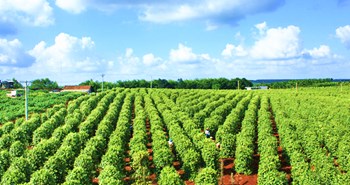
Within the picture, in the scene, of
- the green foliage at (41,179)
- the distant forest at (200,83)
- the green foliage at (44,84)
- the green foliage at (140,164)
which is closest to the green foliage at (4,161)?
the green foliage at (41,179)

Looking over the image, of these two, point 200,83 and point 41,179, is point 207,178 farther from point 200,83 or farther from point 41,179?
point 200,83

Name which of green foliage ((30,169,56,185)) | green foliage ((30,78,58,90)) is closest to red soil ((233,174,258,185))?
green foliage ((30,169,56,185))

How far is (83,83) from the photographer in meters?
119

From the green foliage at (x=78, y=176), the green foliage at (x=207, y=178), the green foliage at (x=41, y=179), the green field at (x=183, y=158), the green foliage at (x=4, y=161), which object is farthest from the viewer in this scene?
the green foliage at (x=4, y=161)

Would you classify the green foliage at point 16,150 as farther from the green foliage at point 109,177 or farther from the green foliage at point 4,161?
the green foliage at point 109,177

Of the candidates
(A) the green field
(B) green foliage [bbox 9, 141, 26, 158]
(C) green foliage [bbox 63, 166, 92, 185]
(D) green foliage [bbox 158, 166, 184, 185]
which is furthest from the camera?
(B) green foliage [bbox 9, 141, 26, 158]

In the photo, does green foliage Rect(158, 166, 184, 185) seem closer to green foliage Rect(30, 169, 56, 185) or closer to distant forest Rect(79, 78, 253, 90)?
green foliage Rect(30, 169, 56, 185)

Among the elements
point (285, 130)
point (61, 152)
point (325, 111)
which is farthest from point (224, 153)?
point (325, 111)

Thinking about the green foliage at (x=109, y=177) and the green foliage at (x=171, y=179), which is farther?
the green foliage at (x=171, y=179)

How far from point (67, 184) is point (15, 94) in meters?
77.6

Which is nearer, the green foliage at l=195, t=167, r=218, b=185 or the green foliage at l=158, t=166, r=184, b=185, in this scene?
the green foliage at l=158, t=166, r=184, b=185

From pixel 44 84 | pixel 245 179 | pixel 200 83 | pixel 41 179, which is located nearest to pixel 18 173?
pixel 41 179

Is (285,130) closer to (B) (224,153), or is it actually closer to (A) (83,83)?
(B) (224,153)

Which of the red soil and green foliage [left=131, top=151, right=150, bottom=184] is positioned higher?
green foliage [left=131, top=151, right=150, bottom=184]
